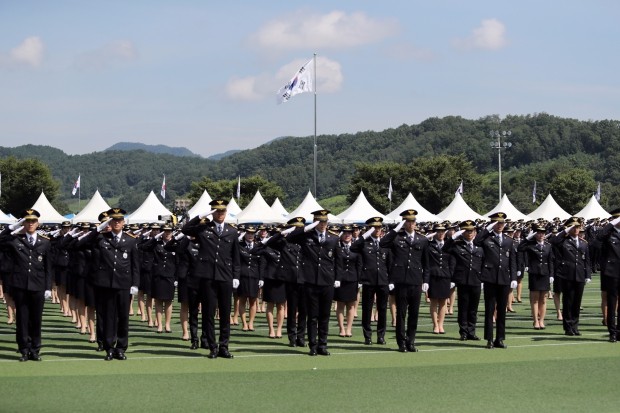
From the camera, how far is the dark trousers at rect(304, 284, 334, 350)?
14297mm

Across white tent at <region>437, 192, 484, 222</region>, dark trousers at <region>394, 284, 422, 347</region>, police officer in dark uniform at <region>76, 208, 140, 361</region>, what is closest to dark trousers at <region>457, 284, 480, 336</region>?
dark trousers at <region>394, 284, 422, 347</region>

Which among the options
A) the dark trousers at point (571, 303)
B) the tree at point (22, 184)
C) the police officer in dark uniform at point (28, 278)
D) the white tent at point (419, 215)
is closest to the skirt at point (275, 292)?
the police officer in dark uniform at point (28, 278)

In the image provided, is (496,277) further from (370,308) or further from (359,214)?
(359,214)

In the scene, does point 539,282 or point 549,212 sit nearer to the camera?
point 539,282

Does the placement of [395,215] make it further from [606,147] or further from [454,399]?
[606,147]

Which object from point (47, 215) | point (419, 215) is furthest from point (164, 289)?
point (47, 215)

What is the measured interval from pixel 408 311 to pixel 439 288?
262cm

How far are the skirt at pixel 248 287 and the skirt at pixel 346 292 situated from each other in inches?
74.8

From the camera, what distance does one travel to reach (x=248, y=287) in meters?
18.5

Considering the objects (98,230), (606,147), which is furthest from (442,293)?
(606,147)

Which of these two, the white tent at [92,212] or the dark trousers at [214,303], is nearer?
the dark trousers at [214,303]

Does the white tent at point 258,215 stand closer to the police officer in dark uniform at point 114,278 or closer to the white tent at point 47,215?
the white tent at point 47,215

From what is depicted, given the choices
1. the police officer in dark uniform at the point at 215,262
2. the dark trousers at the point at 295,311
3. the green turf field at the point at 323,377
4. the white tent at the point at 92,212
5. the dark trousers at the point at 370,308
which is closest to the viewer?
the green turf field at the point at 323,377

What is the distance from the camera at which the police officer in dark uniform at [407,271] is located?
48.8ft
